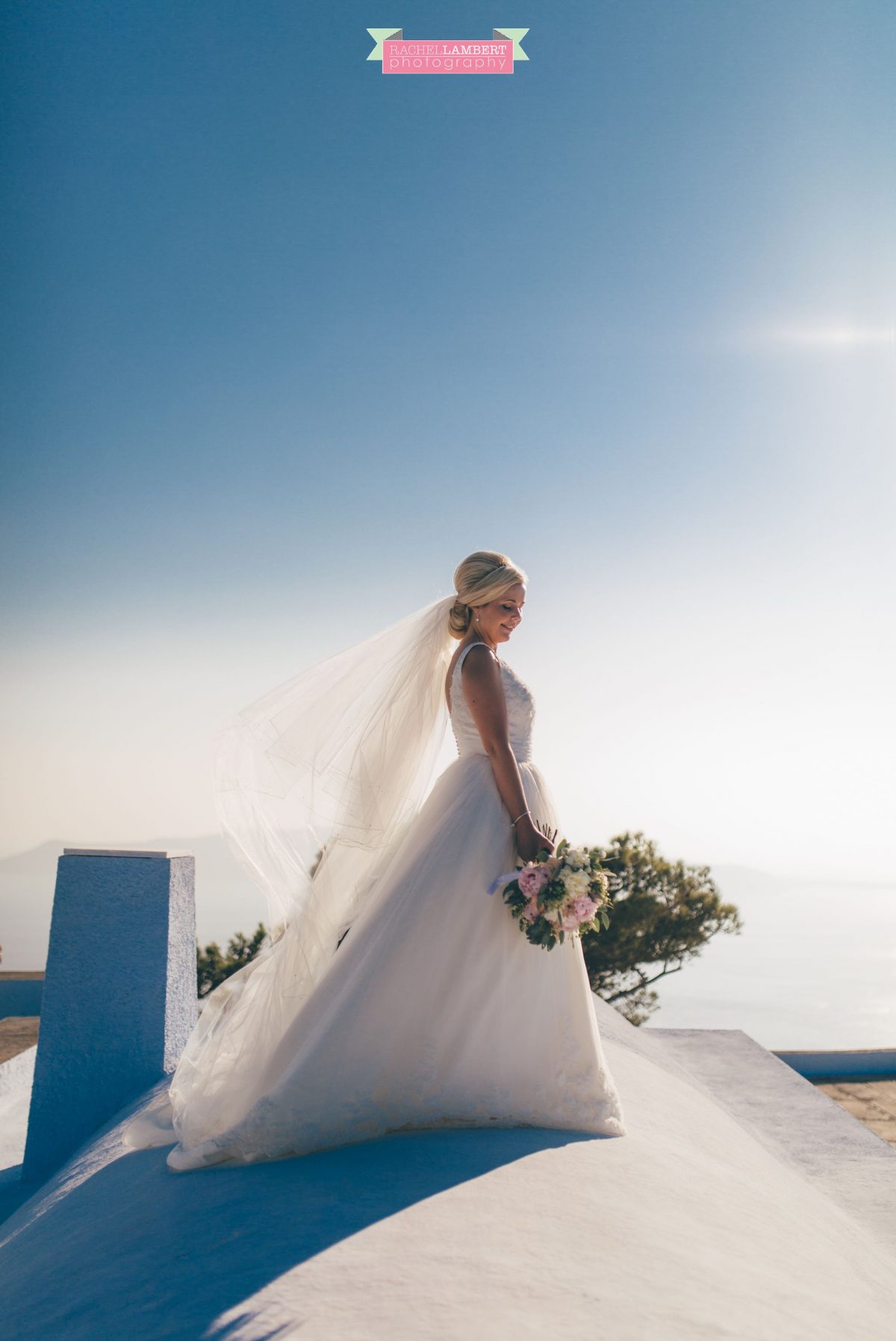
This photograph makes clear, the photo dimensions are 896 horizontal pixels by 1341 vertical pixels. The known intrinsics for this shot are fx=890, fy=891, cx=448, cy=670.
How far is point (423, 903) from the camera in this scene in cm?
284

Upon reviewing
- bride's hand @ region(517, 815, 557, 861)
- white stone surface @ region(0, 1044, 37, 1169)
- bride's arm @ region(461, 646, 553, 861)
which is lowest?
white stone surface @ region(0, 1044, 37, 1169)

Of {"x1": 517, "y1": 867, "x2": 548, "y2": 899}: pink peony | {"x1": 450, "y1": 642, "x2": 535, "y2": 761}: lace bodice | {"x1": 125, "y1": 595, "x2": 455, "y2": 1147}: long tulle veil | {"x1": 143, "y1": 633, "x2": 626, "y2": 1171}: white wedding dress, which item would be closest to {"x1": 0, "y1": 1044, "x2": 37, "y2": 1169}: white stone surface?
{"x1": 125, "y1": 595, "x2": 455, "y2": 1147}: long tulle veil

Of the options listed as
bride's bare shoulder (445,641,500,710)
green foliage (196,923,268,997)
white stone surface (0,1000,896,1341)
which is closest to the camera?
white stone surface (0,1000,896,1341)

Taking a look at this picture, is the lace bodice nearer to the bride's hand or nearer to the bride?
the bride

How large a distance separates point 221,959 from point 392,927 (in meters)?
11.2

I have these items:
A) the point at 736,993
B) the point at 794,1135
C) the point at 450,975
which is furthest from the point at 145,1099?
the point at 736,993

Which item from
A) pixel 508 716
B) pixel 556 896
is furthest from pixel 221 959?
pixel 556 896

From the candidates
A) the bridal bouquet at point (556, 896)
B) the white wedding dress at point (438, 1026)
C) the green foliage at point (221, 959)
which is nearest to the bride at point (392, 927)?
the white wedding dress at point (438, 1026)

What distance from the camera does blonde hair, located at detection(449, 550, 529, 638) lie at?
3.19 m

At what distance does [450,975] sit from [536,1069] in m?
0.39

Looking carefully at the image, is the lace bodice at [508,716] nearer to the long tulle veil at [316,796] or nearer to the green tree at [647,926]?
the long tulle veil at [316,796]

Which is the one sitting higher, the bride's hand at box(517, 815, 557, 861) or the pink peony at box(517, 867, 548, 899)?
the bride's hand at box(517, 815, 557, 861)

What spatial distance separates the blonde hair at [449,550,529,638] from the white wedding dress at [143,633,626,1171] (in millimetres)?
670

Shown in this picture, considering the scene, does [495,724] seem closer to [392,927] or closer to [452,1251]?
[392,927]
